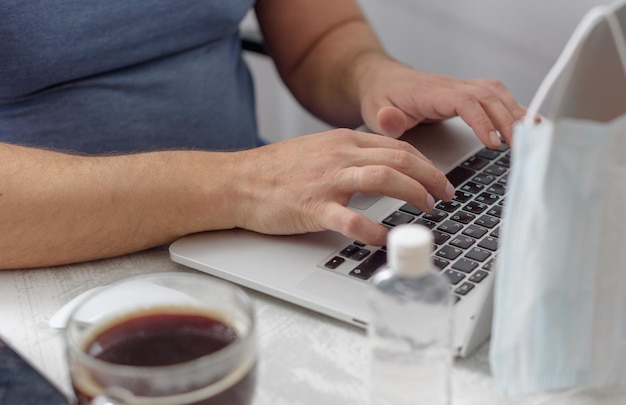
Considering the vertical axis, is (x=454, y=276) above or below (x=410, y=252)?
below

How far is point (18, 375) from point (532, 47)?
3.86 feet

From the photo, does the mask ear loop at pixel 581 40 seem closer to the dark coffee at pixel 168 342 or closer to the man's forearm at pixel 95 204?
the dark coffee at pixel 168 342

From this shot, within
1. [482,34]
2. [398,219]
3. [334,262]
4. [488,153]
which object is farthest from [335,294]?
[482,34]

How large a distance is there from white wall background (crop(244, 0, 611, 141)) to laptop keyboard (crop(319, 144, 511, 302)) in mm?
581

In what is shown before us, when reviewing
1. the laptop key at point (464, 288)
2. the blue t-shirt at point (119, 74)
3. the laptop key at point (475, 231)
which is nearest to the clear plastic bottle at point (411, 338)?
the laptop key at point (464, 288)

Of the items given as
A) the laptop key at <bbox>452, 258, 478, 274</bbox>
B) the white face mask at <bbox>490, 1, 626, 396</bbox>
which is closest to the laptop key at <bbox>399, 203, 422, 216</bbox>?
the laptop key at <bbox>452, 258, 478, 274</bbox>

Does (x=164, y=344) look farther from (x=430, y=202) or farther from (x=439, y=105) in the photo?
(x=439, y=105)

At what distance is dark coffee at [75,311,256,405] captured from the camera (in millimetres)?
565

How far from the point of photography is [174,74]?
118 cm

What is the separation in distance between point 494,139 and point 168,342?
1.80ft

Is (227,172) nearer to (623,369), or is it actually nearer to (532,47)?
(623,369)

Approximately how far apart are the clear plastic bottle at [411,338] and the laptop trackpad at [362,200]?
318mm

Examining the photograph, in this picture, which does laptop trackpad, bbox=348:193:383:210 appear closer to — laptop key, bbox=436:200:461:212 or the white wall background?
laptop key, bbox=436:200:461:212

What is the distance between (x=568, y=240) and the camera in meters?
0.55
